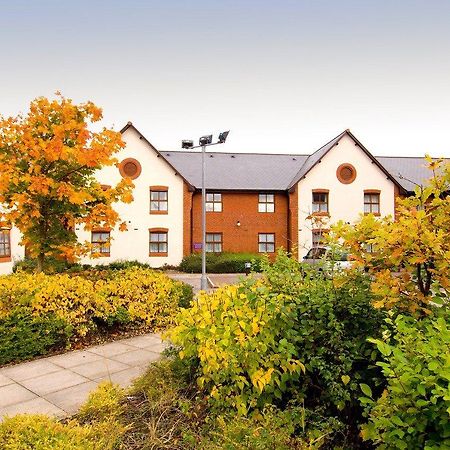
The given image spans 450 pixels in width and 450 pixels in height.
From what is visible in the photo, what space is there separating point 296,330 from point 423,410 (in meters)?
1.80

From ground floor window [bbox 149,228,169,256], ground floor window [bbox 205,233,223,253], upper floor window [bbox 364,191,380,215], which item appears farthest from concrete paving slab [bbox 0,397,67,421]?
upper floor window [bbox 364,191,380,215]

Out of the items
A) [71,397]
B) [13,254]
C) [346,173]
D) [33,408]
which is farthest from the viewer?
[346,173]

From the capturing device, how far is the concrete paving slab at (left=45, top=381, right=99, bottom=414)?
527 centimetres

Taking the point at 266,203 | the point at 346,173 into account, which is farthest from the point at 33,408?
the point at 346,173

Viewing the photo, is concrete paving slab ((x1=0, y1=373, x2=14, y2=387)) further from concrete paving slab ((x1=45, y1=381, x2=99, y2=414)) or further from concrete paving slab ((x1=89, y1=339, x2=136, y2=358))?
concrete paving slab ((x1=89, y1=339, x2=136, y2=358))

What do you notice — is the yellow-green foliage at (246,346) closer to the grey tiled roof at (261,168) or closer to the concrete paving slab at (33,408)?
the concrete paving slab at (33,408)

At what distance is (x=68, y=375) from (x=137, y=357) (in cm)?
126

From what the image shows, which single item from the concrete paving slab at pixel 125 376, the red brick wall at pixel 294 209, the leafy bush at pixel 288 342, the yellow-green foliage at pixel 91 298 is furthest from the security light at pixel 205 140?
the red brick wall at pixel 294 209

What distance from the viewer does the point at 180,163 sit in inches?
1380

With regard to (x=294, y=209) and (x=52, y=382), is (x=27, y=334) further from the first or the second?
(x=294, y=209)

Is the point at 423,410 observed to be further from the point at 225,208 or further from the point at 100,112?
the point at 225,208

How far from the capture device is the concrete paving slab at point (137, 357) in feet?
23.2

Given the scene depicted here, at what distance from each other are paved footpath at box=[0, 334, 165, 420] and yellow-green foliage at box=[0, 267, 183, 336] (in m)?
0.72

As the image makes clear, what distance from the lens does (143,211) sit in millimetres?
30250
